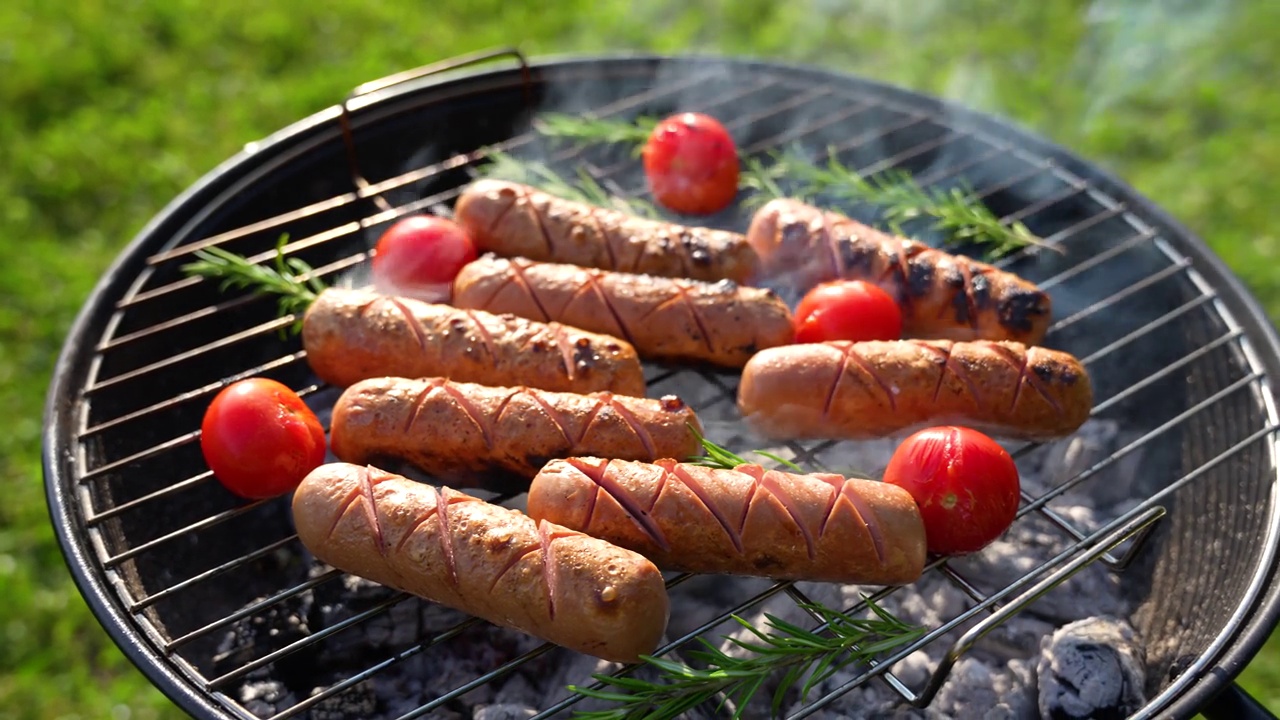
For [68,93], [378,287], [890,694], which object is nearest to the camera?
[890,694]

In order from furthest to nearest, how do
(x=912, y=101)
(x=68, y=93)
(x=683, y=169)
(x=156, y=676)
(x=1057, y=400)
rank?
(x=68, y=93), (x=912, y=101), (x=683, y=169), (x=1057, y=400), (x=156, y=676)

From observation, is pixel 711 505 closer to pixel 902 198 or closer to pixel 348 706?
pixel 348 706

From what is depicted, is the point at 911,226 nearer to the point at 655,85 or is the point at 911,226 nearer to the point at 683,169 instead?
the point at 683,169

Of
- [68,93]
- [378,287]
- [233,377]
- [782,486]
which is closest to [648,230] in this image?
[378,287]

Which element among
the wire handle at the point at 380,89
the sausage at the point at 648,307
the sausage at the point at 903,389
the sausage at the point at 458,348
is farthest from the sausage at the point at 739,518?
the wire handle at the point at 380,89

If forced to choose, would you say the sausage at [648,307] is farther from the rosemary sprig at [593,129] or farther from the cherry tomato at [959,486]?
the rosemary sprig at [593,129]

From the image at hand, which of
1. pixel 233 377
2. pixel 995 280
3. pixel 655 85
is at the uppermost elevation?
pixel 655 85

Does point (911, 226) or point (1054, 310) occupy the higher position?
point (911, 226)
